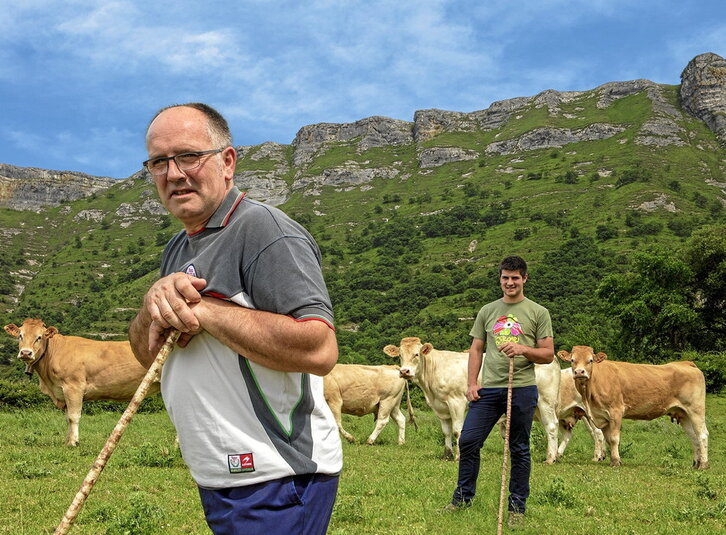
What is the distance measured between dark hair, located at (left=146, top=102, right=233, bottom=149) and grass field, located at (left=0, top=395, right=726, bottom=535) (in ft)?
15.9

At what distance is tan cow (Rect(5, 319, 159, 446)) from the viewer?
12.9 meters

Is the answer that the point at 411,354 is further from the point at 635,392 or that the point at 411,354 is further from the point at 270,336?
the point at 270,336

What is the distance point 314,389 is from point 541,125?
669ft

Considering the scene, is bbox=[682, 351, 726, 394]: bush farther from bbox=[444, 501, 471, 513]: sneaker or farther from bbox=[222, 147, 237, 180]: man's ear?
bbox=[222, 147, 237, 180]: man's ear

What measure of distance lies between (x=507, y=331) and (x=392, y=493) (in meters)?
3.01

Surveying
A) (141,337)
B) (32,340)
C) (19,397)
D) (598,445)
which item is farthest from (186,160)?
(19,397)

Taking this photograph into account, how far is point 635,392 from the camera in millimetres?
13898

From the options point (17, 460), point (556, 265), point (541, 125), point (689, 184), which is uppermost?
point (541, 125)

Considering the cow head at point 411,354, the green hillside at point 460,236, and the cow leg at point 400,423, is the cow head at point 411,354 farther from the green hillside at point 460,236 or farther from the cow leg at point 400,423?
the green hillside at point 460,236

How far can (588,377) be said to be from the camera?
13484 mm

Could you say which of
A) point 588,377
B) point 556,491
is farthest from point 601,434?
point 556,491

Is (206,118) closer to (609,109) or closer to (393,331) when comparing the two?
(393,331)

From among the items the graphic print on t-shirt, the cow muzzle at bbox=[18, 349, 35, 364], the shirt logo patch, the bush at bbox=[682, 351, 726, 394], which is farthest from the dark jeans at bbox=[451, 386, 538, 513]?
the bush at bbox=[682, 351, 726, 394]

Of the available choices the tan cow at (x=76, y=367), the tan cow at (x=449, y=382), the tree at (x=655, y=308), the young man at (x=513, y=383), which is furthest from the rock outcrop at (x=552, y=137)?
the young man at (x=513, y=383)
